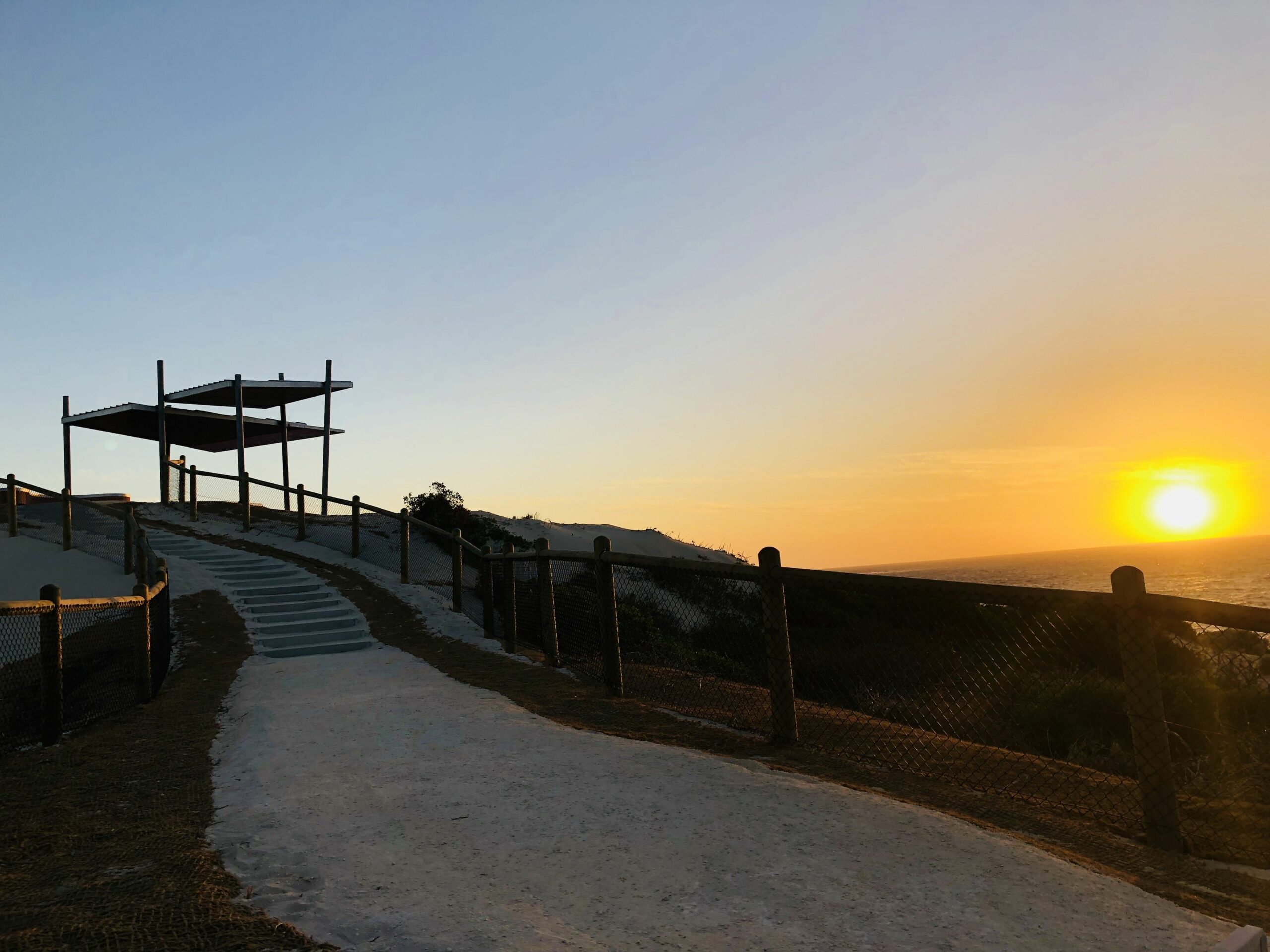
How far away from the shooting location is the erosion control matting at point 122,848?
3342 mm

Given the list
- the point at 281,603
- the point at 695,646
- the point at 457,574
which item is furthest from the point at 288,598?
the point at 695,646

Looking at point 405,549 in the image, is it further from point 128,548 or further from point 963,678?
point 963,678

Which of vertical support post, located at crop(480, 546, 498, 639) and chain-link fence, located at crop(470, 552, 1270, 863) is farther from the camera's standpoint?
vertical support post, located at crop(480, 546, 498, 639)

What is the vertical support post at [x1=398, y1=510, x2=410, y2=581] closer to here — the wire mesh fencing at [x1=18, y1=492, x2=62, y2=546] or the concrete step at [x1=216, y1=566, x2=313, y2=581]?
the concrete step at [x1=216, y1=566, x2=313, y2=581]

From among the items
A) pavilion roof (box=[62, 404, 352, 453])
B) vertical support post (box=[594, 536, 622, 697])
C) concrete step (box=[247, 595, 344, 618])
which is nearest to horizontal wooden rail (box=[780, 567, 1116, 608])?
vertical support post (box=[594, 536, 622, 697])

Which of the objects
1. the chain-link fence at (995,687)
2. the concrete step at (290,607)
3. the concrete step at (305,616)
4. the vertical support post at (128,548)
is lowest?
the chain-link fence at (995,687)

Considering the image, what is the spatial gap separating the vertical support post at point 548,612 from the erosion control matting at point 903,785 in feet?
0.73

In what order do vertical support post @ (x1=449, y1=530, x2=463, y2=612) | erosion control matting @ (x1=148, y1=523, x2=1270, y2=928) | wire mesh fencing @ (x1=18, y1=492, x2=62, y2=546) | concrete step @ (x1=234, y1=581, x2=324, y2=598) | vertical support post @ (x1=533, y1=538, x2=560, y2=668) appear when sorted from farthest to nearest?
1. wire mesh fencing @ (x1=18, y1=492, x2=62, y2=546)
2. concrete step @ (x1=234, y1=581, x2=324, y2=598)
3. vertical support post @ (x1=449, y1=530, x2=463, y2=612)
4. vertical support post @ (x1=533, y1=538, x2=560, y2=668)
5. erosion control matting @ (x1=148, y1=523, x2=1270, y2=928)

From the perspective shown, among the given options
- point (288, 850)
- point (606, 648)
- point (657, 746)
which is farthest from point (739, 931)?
point (606, 648)

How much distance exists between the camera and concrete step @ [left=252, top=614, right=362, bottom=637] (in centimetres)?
1306

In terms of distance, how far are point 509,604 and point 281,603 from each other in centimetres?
500

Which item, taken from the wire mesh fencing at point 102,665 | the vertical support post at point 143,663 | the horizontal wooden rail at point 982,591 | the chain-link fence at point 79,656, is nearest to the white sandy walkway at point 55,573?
the chain-link fence at point 79,656

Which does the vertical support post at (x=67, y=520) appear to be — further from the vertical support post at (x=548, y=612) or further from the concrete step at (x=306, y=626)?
the vertical support post at (x=548, y=612)

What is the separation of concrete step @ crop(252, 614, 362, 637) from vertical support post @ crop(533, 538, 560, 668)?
425 cm
